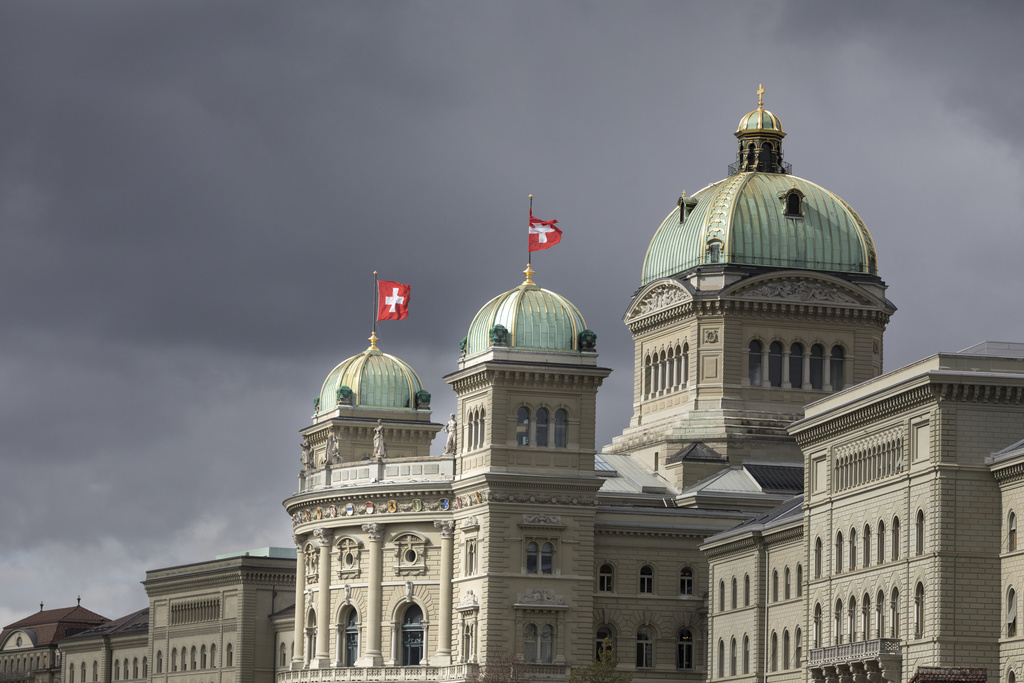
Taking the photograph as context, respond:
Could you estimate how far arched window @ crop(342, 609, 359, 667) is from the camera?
486 feet

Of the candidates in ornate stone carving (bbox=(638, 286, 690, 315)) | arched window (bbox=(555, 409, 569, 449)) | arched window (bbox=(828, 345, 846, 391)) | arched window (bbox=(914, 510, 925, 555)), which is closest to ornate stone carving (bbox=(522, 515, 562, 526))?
arched window (bbox=(555, 409, 569, 449))

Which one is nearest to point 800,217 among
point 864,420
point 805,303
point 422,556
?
point 805,303

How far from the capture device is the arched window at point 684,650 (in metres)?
141

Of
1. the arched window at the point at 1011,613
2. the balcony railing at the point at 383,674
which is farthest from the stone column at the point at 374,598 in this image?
the arched window at the point at 1011,613

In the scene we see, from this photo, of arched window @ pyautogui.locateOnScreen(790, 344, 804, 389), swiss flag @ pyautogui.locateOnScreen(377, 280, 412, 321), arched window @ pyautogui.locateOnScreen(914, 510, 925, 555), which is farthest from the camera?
swiss flag @ pyautogui.locateOnScreen(377, 280, 412, 321)

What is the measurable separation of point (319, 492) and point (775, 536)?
35.6 meters

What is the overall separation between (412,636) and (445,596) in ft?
15.0

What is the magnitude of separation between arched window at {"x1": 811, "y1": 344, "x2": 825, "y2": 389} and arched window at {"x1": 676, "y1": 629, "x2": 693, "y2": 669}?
19486 mm

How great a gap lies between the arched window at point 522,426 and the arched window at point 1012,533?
144 ft

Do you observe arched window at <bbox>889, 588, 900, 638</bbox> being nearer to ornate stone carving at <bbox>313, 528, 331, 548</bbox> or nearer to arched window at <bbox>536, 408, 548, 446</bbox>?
arched window at <bbox>536, 408, 548, 446</bbox>

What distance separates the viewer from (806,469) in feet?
384

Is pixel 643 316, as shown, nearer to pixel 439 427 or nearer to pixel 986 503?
pixel 439 427

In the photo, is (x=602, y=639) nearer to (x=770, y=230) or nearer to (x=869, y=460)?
(x=770, y=230)

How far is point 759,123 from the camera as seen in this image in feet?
524
